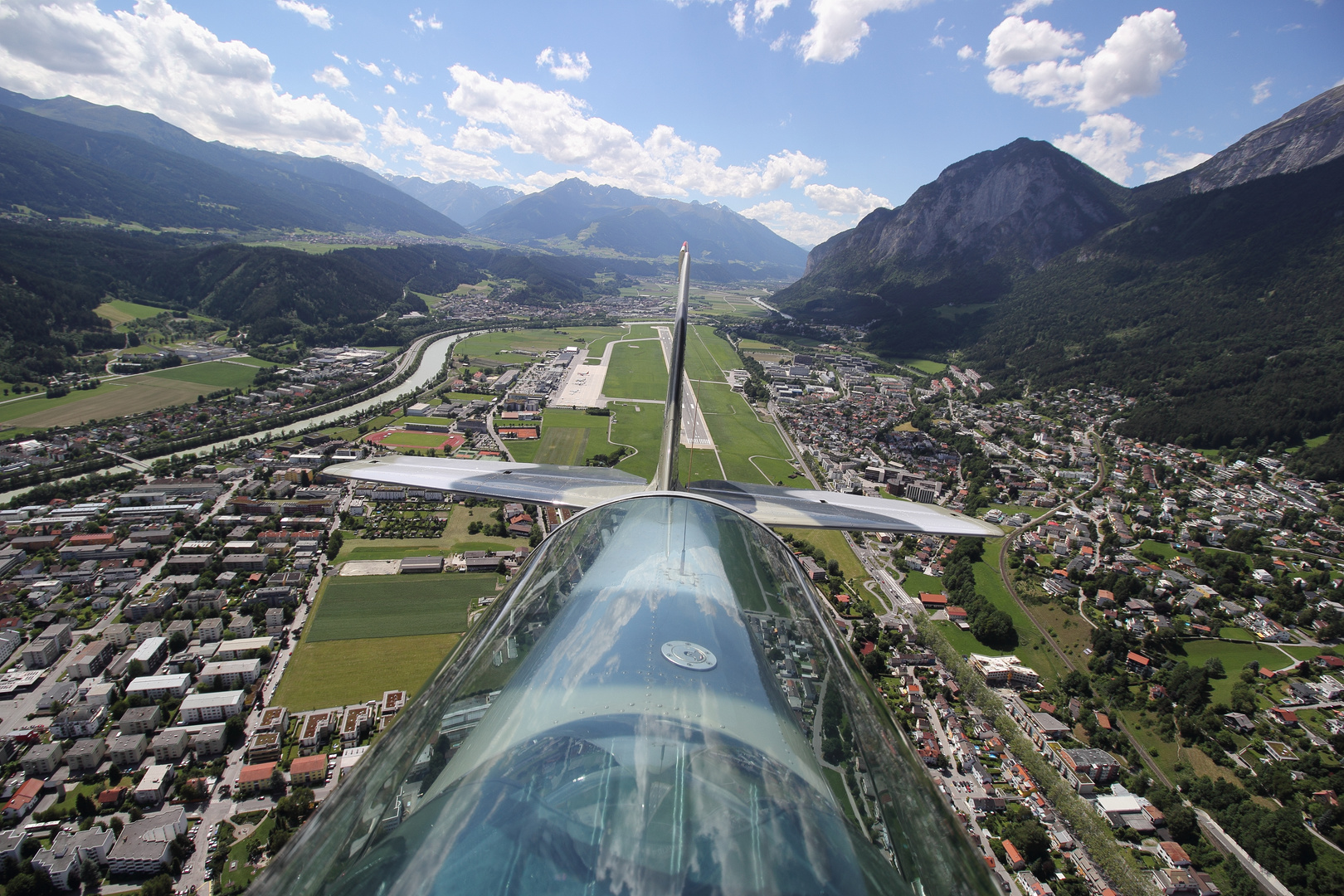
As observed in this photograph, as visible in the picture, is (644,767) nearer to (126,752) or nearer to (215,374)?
(126,752)

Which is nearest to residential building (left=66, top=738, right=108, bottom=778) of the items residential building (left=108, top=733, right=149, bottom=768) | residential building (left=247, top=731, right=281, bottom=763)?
residential building (left=108, top=733, right=149, bottom=768)

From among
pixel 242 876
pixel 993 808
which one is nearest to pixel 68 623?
pixel 242 876

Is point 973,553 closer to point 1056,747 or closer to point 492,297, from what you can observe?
point 1056,747

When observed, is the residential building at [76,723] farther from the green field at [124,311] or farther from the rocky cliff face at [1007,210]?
the rocky cliff face at [1007,210]

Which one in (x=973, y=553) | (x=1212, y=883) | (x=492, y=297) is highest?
(x=492, y=297)

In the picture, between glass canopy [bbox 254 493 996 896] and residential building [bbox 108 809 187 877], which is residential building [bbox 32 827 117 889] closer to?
residential building [bbox 108 809 187 877]

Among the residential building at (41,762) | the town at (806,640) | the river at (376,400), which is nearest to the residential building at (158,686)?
the town at (806,640)
